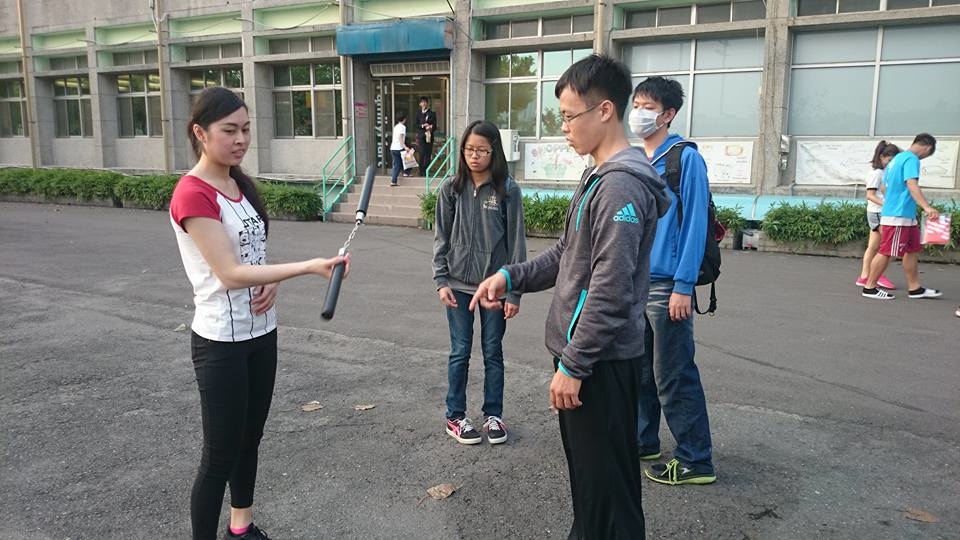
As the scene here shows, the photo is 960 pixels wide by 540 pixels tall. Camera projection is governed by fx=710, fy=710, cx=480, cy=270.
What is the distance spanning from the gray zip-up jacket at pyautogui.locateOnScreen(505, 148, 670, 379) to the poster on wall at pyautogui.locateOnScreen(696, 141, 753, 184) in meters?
13.3

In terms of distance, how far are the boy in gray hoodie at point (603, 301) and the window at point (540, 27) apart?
14692 mm

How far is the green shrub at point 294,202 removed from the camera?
17078 mm

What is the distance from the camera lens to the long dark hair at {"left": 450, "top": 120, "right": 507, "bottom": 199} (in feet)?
13.8

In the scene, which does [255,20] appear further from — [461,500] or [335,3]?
[461,500]

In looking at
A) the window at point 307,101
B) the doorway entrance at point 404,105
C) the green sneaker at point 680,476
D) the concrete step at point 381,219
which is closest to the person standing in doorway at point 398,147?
the concrete step at point 381,219

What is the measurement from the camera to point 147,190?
1920 centimetres

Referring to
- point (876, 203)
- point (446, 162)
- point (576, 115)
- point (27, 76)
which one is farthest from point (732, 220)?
point (27, 76)

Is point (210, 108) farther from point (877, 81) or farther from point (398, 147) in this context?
point (398, 147)

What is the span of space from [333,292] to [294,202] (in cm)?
1517

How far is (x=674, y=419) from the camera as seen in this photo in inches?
149

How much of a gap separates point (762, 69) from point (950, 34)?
3.29 metres

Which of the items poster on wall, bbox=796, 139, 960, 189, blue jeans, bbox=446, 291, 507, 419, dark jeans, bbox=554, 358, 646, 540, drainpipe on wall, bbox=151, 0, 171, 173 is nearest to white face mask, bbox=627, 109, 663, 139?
blue jeans, bbox=446, 291, 507, 419

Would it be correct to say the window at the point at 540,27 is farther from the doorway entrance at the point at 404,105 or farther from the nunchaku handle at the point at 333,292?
the nunchaku handle at the point at 333,292

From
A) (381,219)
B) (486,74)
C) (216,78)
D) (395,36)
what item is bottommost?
(381,219)
